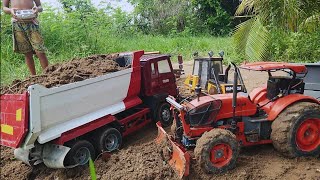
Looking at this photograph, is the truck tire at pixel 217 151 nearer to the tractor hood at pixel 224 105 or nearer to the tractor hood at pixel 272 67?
the tractor hood at pixel 224 105

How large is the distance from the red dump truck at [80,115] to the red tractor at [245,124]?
1037 millimetres

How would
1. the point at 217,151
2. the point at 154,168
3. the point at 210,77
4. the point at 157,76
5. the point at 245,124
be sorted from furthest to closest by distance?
the point at 210,77 < the point at 157,76 < the point at 245,124 < the point at 154,168 < the point at 217,151

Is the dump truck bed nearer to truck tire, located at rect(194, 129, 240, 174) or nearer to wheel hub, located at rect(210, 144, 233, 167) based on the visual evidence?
truck tire, located at rect(194, 129, 240, 174)

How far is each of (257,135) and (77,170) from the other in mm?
2573

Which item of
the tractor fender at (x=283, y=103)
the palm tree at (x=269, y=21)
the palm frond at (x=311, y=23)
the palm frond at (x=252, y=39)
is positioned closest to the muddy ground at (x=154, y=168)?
the tractor fender at (x=283, y=103)

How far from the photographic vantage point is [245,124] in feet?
17.9

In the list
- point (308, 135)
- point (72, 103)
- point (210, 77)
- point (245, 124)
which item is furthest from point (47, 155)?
point (210, 77)

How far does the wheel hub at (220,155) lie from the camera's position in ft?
16.3

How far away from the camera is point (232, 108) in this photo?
17.6 ft

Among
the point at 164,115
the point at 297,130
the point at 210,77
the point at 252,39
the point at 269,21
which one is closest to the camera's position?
the point at 297,130

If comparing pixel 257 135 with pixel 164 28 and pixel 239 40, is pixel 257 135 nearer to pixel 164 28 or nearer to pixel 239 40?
pixel 239 40

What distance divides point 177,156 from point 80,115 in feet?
5.20

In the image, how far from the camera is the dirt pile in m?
5.68

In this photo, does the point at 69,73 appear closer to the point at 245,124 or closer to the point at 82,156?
the point at 82,156
